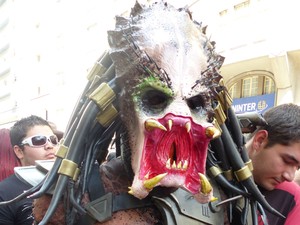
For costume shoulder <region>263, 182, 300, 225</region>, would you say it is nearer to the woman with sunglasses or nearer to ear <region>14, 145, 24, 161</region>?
the woman with sunglasses

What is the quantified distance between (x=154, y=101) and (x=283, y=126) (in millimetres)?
767

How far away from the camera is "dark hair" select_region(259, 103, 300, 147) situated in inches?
58.3

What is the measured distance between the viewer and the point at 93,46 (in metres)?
10.9

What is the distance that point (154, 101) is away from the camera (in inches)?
35.0

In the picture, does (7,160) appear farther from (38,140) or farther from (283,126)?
(283,126)

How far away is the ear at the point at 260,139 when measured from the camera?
1509 mm

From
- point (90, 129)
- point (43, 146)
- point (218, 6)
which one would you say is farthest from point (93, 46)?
point (90, 129)

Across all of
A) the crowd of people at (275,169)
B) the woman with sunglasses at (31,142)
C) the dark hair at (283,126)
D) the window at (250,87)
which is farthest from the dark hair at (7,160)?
the window at (250,87)

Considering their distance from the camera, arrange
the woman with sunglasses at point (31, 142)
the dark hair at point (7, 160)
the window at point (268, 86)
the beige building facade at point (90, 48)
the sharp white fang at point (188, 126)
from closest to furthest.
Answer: the sharp white fang at point (188, 126), the woman with sunglasses at point (31, 142), the dark hair at point (7, 160), the beige building facade at point (90, 48), the window at point (268, 86)

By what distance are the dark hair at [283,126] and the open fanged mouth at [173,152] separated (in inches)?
28.4

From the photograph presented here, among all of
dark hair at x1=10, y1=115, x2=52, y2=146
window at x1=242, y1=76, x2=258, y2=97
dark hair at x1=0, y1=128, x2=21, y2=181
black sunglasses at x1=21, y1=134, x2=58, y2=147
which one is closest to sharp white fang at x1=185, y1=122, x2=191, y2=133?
black sunglasses at x1=21, y1=134, x2=58, y2=147

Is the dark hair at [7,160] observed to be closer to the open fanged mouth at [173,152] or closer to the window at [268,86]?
the open fanged mouth at [173,152]

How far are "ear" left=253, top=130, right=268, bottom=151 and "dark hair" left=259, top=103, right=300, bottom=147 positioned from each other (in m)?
0.02

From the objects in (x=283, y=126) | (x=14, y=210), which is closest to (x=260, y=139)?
Result: (x=283, y=126)
